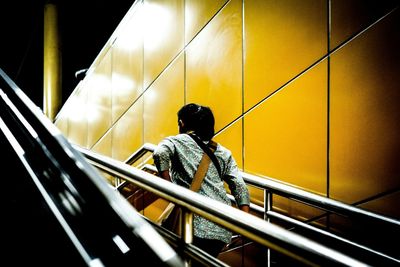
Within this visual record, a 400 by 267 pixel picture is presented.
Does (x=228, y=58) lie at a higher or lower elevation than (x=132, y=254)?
higher

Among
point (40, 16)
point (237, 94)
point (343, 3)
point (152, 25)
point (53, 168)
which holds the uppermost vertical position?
point (40, 16)

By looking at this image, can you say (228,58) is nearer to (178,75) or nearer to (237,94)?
(237,94)

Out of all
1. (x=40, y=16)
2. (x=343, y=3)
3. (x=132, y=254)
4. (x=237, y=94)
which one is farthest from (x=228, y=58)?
(x=40, y=16)

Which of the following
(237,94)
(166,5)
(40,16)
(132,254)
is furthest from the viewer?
(40,16)

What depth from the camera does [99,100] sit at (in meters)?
8.01

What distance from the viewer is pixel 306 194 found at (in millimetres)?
2234

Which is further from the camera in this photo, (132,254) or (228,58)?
(228,58)

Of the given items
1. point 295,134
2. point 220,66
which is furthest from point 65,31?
point 295,134

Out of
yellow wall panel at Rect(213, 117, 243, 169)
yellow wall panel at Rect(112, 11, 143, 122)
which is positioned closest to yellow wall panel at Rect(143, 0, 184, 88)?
yellow wall panel at Rect(112, 11, 143, 122)

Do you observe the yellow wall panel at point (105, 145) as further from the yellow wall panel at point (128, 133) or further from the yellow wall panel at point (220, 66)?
the yellow wall panel at point (220, 66)

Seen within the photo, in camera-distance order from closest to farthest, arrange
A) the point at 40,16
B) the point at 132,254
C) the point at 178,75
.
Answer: the point at 132,254
the point at 178,75
the point at 40,16

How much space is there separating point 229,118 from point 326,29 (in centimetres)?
136

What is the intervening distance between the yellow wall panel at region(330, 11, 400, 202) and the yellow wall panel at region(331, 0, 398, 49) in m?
0.07

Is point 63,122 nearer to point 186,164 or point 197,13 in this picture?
point 197,13
